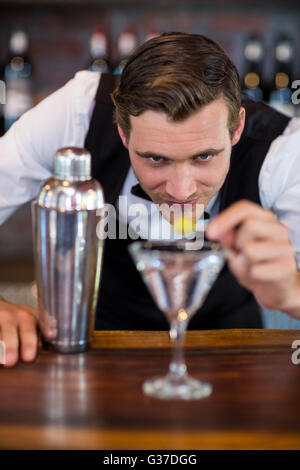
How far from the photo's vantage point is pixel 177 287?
996 mm

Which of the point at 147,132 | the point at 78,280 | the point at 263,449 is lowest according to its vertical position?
the point at 263,449

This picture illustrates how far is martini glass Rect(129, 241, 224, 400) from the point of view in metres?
0.98

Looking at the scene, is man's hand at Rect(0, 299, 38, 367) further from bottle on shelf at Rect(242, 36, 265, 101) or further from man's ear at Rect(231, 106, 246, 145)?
bottle on shelf at Rect(242, 36, 265, 101)

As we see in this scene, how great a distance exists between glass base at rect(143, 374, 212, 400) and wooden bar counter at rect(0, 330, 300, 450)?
0.01 m

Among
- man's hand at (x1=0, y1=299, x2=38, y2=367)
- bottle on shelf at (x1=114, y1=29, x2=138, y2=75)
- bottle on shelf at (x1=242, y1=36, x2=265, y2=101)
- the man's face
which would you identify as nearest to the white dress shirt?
the man's face

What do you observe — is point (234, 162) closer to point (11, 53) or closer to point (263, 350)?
point (263, 350)

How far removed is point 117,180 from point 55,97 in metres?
0.30

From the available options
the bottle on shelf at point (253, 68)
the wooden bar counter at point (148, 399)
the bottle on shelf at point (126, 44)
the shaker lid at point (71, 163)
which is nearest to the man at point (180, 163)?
the wooden bar counter at point (148, 399)

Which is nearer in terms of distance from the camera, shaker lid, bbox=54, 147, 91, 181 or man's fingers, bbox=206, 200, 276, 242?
man's fingers, bbox=206, 200, 276, 242

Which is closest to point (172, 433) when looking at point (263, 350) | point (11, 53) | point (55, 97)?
point (263, 350)

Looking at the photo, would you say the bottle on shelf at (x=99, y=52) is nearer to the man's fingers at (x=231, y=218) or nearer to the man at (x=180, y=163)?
the man at (x=180, y=163)

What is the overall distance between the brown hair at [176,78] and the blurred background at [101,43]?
1.43 metres

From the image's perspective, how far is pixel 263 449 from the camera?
2.76ft

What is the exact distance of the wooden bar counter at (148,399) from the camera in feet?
2.79
